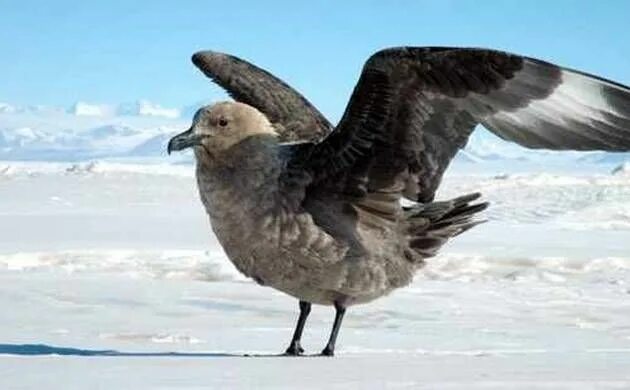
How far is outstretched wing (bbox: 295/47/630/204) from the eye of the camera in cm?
452

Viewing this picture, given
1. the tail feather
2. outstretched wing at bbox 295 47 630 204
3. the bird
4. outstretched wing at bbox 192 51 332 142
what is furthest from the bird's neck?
the tail feather

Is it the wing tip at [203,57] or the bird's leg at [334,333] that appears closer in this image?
the bird's leg at [334,333]

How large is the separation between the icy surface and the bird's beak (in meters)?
0.90

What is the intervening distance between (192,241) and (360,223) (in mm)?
8482

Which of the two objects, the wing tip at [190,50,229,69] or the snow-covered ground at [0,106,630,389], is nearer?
the snow-covered ground at [0,106,630,389]

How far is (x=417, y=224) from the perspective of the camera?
539cm

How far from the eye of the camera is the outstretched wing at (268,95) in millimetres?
5891

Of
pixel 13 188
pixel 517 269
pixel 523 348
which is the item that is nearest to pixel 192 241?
pixel 517 269

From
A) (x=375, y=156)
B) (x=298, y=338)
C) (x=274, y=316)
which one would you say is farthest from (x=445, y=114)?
(x=274, y=316)

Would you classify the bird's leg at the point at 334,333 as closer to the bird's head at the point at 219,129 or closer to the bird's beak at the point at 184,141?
the bird's head at the point at 219,129

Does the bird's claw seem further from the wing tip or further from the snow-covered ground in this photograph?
the wing tip

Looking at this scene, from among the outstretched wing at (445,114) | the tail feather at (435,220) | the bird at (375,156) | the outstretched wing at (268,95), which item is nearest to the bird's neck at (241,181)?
the bird at (375,156)

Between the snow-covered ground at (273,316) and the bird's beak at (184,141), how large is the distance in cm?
90

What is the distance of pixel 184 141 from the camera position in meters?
4.98
